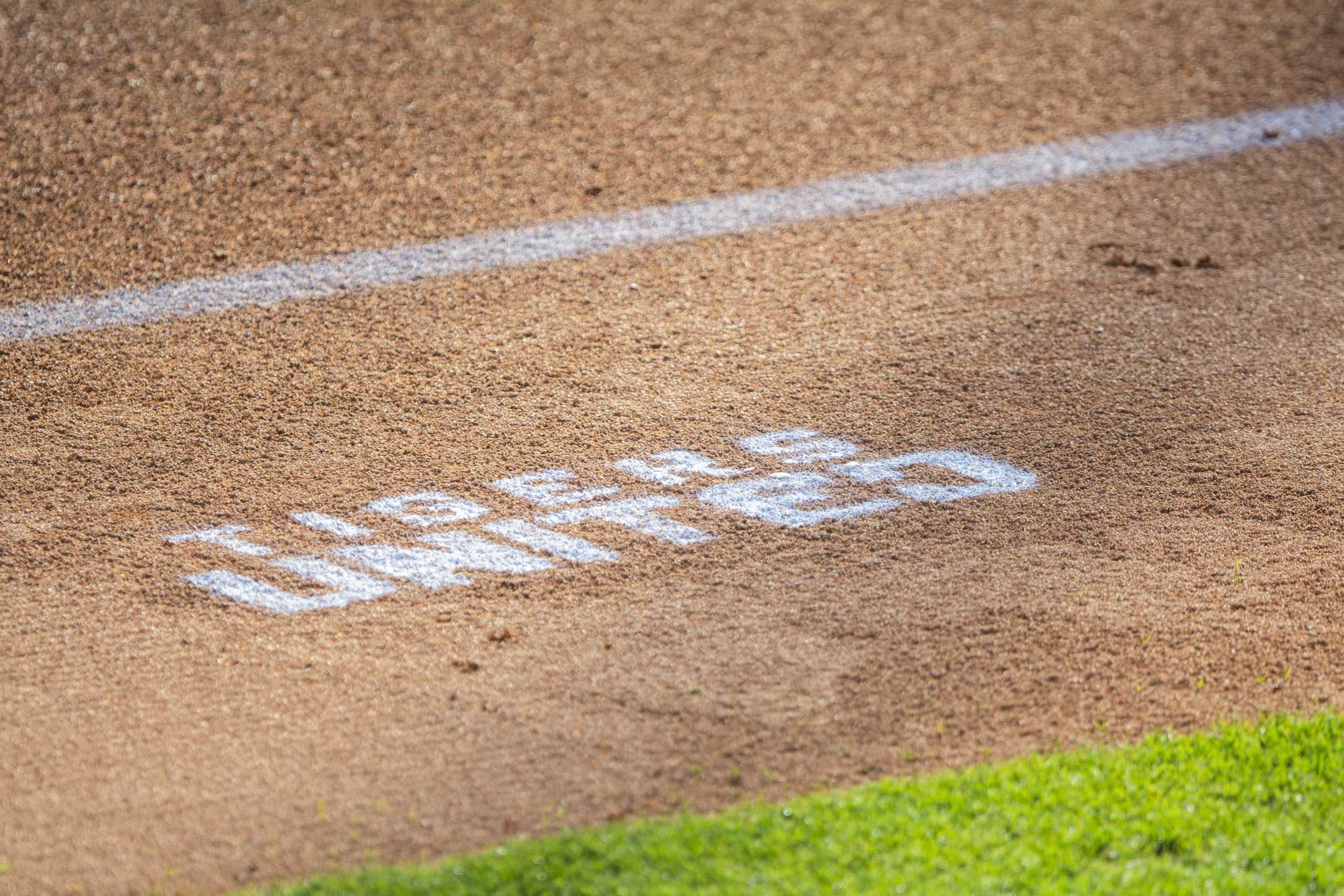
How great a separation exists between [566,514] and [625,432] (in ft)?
2.14

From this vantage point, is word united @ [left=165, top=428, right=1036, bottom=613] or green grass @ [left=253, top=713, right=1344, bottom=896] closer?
green grass @ [left=253, top=713, right=1344, bottom=896]

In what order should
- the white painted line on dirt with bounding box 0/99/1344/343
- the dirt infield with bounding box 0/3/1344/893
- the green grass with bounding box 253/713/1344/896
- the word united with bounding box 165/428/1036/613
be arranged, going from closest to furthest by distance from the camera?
the green grass with bounding box 253/713/1344/896 < the dirt infield with bounding box 0/3/1344/893 < the word united with bounding box 165/428/1036/613 < the white painted line on dirt with bounding box 0/99/1344/343

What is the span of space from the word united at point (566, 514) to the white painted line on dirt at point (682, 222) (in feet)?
6.60

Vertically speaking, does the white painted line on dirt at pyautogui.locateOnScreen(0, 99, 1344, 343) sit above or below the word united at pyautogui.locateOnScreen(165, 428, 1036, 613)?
above

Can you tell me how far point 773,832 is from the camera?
10.3ft

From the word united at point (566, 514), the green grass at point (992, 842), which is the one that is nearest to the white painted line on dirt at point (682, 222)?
the word united at point (566, 514)

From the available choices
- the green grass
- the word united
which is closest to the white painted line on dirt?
the word united

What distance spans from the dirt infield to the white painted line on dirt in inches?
6.2

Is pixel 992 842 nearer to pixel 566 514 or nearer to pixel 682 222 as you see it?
pixel 566 514

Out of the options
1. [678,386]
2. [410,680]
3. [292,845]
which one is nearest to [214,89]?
[678,386]

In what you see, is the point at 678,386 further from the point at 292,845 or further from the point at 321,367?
the point at 292,845

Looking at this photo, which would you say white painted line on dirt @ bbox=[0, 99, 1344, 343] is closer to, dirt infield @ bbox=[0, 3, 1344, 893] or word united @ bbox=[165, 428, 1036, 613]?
dirt infield @ bbox=[0, 3, 1344, 893]

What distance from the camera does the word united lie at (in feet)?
14.1

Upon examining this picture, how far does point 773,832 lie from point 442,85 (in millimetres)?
6283
